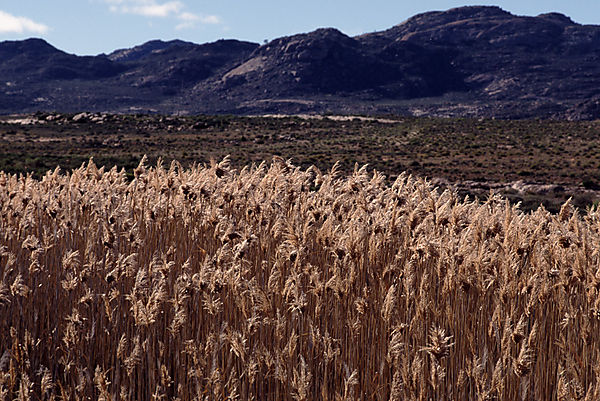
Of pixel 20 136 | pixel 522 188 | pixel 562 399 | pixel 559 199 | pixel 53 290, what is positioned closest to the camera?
pixel 562 399

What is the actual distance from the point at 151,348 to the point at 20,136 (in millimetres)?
61567

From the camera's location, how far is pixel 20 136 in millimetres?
60406

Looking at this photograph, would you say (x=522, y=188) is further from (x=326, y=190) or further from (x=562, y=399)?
(x=562, y=399)

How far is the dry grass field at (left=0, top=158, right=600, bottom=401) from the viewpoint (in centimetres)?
387

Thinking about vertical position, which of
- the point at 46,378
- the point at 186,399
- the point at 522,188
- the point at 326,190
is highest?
the point at 326,190

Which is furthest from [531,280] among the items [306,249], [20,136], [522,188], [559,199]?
[20,136]

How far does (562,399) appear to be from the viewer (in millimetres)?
3354

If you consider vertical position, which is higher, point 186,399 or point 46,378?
point 46,378

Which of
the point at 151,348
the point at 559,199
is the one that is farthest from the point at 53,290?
the point at 559,199

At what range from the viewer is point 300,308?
394cm

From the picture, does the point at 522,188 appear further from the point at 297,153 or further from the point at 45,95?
the point at 45,95

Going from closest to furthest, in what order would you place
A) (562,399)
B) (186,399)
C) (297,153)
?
(562,399), (186,399), (297,153)

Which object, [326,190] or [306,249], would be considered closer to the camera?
[306,249]

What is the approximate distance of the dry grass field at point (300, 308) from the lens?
387 centimetres
